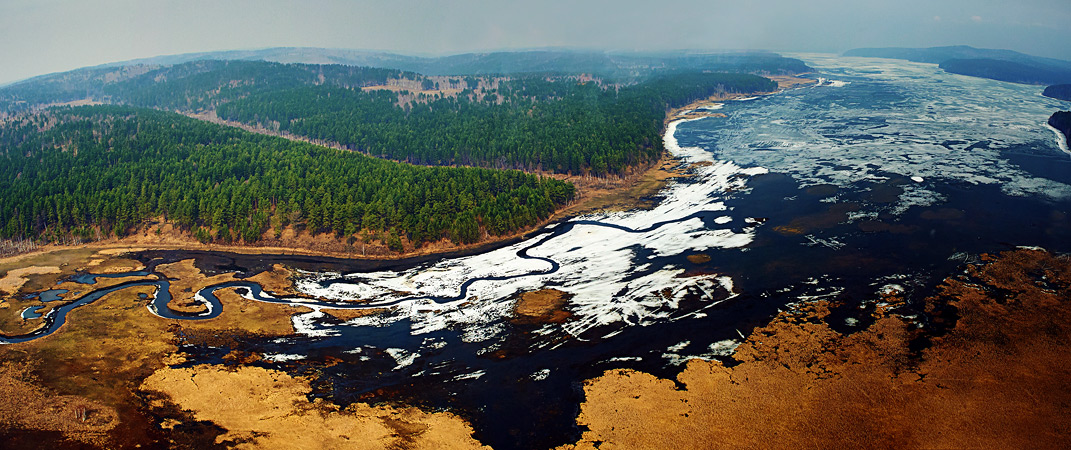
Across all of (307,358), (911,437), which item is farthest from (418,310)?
(911,437)

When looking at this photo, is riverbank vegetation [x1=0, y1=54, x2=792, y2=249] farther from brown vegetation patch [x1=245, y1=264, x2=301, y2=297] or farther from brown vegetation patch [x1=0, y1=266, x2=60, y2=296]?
brown vegetation patch [x1=0, y1=266, x2=60, y2=296]

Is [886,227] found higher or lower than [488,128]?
lower

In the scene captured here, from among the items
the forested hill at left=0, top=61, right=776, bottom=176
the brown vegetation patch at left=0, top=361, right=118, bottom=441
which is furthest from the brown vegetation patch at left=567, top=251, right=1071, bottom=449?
the forested hill at left=0, top=61, right=776, bottom=176

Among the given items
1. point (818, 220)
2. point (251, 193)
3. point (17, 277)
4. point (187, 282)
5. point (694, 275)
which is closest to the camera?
point (694, 275)

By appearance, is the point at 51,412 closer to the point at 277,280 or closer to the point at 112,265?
the point at 277,280

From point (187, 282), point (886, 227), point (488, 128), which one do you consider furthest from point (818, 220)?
point (488, 128)

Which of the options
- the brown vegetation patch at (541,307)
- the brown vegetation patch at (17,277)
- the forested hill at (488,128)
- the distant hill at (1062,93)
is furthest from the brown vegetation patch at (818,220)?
the distant hill at (1062,93)
